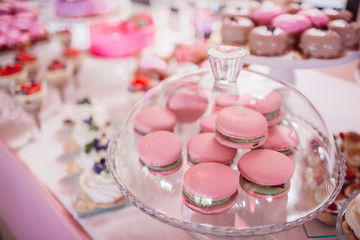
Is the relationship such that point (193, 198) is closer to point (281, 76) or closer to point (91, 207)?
point (91, 207)

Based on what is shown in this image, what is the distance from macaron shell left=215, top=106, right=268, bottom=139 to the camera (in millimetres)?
976

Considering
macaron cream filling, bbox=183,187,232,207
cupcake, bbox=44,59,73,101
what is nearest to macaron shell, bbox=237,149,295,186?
macaron cream filling, bbox=183,187,232,207

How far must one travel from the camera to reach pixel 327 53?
A: 1293mm

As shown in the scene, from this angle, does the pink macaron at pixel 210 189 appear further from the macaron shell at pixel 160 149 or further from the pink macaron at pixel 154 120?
the pink macaron at pixel 154 120

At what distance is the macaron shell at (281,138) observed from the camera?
3.58ft

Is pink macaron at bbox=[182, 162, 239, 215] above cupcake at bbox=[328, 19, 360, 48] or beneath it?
beneath

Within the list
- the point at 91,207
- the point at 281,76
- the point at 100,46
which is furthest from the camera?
the point at 100,46

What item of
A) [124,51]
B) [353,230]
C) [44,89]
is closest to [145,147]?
[353,230]

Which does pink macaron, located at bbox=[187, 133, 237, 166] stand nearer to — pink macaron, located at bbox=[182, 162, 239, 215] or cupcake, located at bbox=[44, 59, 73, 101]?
pink macaron, located at bbox=[182, 162, 239, 215]

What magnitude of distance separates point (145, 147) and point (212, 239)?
358 millimetres

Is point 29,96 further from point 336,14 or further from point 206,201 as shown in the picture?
point 336,14

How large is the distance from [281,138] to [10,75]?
5.12 ft

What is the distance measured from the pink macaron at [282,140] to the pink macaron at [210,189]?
21 cm

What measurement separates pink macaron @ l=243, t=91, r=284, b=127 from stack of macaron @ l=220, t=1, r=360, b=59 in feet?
0.77
